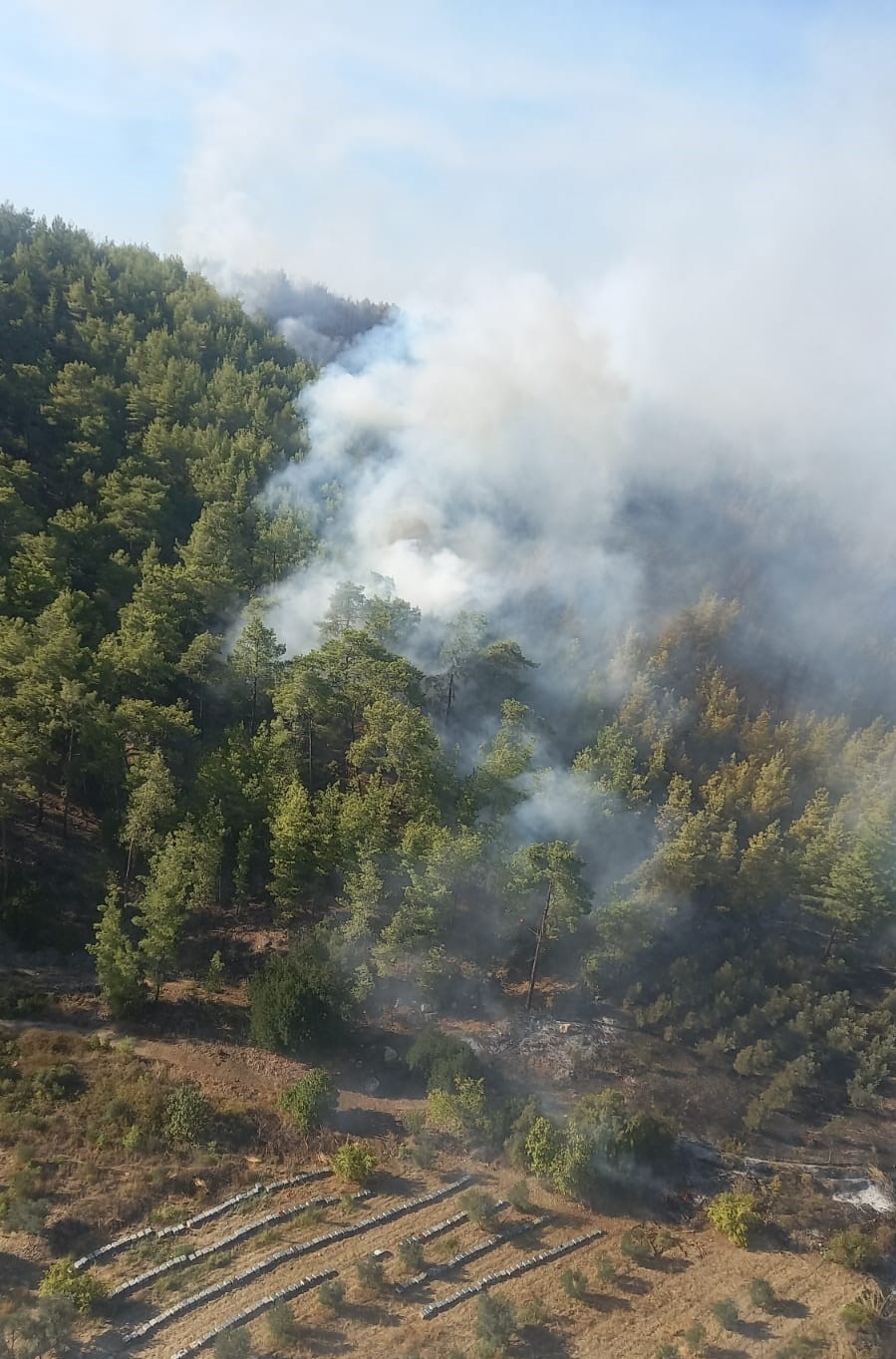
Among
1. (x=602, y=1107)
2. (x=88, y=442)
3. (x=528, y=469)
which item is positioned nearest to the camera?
(x=602, y=1107)

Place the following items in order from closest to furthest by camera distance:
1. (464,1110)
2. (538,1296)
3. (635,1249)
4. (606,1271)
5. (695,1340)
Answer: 1. (695,1340)
2. (538,1296)
3. (606,1271)
4. (635,1249)
5. (464,1110)

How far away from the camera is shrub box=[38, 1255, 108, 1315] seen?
18047 millimetres

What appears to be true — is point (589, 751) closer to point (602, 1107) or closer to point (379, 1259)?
point (602, 1107)

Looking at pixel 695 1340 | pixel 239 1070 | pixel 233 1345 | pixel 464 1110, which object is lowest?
pixel 233 1345

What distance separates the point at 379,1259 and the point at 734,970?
17332mm

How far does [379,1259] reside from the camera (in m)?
20.5

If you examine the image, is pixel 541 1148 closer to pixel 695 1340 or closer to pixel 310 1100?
pixel 695 1340

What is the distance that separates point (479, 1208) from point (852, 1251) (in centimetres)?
1037

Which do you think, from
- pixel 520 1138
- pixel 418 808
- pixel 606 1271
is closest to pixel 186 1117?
pixel 520 1138

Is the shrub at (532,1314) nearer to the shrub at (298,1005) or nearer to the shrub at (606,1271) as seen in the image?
the shrub at (606,1271)

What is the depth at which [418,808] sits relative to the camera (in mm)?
30594

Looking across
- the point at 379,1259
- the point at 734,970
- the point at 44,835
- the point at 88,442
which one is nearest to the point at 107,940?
the point at 44,835

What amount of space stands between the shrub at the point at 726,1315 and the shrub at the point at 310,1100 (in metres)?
11.3

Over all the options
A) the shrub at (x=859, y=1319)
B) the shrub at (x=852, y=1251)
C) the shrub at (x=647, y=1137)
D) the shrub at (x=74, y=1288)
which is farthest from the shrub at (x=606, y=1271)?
the shrub at (x=74, y=1288)
